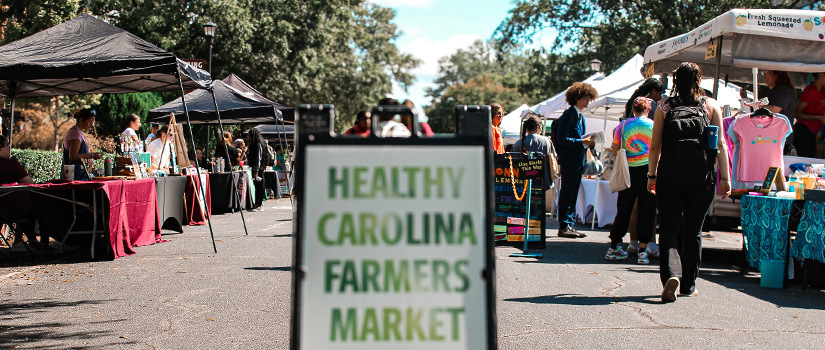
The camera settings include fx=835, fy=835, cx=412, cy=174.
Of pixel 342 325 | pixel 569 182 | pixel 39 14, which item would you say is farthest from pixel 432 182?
pixel 39 14

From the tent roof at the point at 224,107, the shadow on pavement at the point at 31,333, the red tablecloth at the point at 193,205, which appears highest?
the tent roof at the point at 224,107

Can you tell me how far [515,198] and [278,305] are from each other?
4008mm

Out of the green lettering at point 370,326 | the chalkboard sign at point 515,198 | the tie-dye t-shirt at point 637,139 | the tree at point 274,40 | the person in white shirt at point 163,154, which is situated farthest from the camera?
the tree at point 274,40

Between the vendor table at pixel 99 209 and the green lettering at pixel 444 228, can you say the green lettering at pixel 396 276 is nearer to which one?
the green lettering at pixel 444 228

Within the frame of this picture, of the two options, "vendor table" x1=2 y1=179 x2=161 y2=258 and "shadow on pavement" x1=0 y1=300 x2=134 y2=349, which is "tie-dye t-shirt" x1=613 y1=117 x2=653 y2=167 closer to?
"shadow on pavement" x1=0 y1=300 x2=134 y2=349

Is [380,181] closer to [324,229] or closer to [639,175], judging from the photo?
[324,229]

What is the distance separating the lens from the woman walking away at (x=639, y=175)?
349 inches

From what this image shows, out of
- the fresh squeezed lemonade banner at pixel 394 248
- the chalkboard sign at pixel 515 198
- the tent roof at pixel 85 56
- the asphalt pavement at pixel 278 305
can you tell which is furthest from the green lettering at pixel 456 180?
the tent roof at pixel 85 56

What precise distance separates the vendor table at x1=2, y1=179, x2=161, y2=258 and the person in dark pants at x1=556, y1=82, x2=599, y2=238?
544cm

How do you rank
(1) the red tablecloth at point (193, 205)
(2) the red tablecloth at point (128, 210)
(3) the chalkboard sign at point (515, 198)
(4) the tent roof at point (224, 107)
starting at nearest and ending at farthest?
1. (2) the red tablecloth at point (128, 210)
2. (3) the chalkboard sign at point (515, 198)
3. (1) the red tablecloth at point (193, 205)
4. (4) the tent roof at point (224, 107)

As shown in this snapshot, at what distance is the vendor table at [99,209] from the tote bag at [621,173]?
18.5 feet

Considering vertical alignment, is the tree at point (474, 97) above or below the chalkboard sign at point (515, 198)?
above

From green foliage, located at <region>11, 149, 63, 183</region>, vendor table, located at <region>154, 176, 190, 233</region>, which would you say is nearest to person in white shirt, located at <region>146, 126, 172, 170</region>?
vendor table, located at <region>154, 176, 190, 233</region>

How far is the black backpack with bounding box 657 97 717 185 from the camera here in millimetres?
6672
